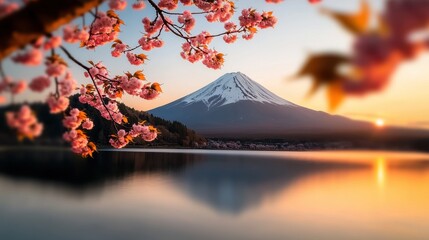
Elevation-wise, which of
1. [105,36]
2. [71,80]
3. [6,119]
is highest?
[105,36]

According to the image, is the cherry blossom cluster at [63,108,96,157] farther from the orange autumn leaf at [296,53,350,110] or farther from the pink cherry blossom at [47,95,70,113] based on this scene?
the orange autumn leaf at [296,53,350,110]

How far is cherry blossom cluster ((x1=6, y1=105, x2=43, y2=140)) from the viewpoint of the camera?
5.79 ft

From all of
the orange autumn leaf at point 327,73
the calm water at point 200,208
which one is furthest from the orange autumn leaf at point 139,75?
the calm water at point 200,208

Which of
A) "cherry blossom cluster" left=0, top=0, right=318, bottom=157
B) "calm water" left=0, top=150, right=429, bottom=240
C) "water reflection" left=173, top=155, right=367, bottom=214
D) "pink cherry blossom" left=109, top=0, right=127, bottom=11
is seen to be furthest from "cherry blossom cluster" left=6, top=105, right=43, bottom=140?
"water reflection" left=173, top=155, right=367, bottom=214

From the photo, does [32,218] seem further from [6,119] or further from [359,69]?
[359,69]

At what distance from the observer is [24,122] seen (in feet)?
5.99

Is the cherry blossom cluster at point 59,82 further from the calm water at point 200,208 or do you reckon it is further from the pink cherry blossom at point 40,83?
the calm water at point 200,208

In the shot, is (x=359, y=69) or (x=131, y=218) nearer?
(x=359, y=69)

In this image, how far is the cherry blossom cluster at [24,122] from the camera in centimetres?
177

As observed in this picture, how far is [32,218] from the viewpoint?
23.8m

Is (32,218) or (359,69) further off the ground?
(359,69)

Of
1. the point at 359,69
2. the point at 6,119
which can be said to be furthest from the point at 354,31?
the point at 6,119

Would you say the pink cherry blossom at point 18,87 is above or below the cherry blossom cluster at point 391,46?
above

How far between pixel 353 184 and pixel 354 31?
48.9 m
